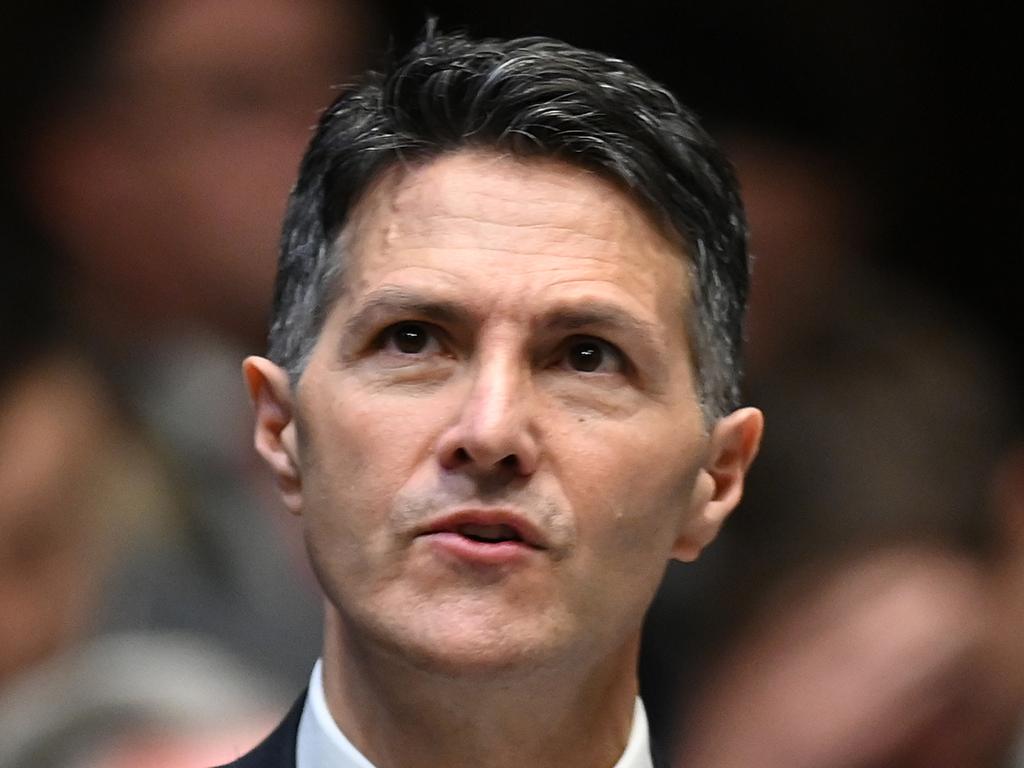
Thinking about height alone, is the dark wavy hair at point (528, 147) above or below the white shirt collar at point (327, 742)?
above

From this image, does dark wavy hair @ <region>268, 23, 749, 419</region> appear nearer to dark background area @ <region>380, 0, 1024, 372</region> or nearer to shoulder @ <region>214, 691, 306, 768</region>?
shoulder @ <region>214, 691, 306, 768</region>

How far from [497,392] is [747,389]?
5.71 feet

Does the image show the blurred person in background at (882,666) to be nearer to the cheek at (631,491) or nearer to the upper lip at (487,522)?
the cheek at (631,491)

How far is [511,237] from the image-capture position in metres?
2.60

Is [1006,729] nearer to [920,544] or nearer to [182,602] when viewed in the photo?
[920,544]

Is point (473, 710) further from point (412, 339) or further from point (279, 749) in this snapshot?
point (412, 339)

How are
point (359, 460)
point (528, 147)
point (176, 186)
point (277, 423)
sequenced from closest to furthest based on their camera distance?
point (359, 460)
point (528, 147)
point (277, 423)
point (176, 186)

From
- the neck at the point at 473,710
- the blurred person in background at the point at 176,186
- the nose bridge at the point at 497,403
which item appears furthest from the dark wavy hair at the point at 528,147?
the blurred person in background at the point at 176,186

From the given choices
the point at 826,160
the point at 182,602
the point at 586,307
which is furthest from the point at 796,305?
the point at 586,307

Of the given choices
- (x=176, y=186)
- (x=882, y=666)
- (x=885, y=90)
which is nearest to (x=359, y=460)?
(x=882, y=666)

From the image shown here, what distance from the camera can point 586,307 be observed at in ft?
8.45

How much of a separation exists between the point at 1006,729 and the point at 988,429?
25.5 inches

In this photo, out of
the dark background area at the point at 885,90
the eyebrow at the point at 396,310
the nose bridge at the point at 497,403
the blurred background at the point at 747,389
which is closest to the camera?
the nose bridge at the point at 497,403

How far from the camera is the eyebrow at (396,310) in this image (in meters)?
2.55
